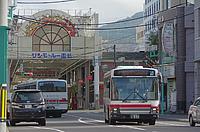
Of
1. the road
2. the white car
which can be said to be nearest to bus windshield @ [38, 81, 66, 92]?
the road

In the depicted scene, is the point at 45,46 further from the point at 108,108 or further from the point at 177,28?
the point at 108,108

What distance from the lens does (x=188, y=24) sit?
53438mm

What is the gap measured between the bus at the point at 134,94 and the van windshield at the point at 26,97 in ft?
12.5

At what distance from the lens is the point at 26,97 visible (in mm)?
29688

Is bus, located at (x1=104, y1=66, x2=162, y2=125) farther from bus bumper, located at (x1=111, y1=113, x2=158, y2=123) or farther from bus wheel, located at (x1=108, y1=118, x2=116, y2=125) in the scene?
bus wheel, located at (x1=108, y1=118, x2=116, y2=125)

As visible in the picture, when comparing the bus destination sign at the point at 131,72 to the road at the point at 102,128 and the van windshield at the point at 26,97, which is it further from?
the van windshield at the point at 26,97

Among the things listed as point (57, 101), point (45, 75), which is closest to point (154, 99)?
point (57, 101)

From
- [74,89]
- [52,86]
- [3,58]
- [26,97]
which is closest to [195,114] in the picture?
[26,97]

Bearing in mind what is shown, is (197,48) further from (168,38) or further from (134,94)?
(134,94)

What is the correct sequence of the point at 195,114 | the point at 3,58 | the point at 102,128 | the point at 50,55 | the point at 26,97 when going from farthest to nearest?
1. the point at 50,55
2. the point at 26,97
3. the point at 195,114
4. the point at 102,128
5. the point at 3,58

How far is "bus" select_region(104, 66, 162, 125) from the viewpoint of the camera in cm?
2825

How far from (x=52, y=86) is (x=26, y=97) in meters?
14.8

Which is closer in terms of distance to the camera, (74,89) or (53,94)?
(53,94)

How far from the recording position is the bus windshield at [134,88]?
28.4 m
